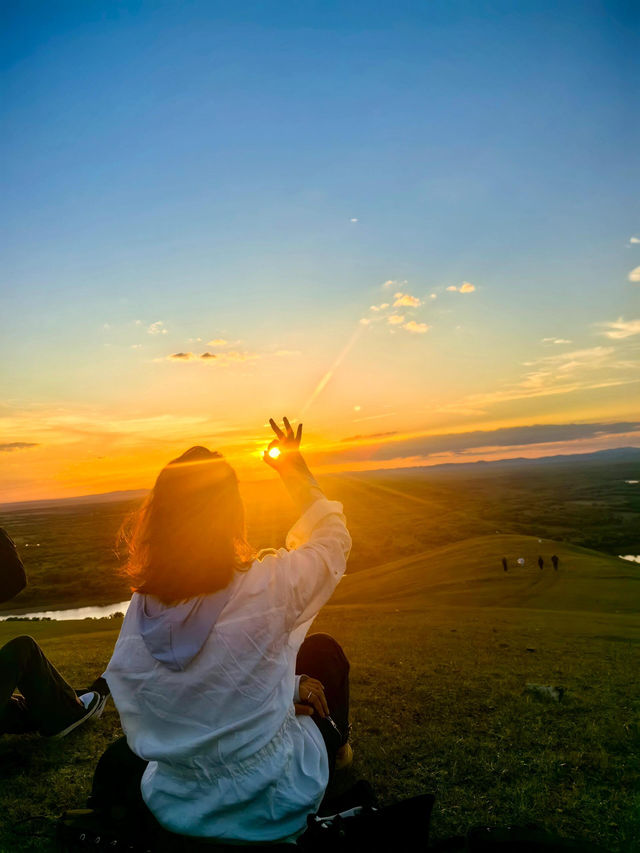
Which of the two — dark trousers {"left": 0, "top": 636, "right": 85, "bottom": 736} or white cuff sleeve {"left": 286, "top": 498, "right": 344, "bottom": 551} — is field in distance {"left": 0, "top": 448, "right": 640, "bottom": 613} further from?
white cuff sleeve {"left": 286, "top": 498, "right": 344, "bottom": 551}

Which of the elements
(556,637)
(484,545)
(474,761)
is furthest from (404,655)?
(484,545)

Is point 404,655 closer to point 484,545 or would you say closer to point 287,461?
point 287,461

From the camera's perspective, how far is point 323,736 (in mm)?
3506

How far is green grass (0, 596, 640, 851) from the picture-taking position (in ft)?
12.3

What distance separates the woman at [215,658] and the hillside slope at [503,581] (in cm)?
1911

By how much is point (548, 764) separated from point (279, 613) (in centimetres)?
313

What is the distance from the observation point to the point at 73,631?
14727 millimetres

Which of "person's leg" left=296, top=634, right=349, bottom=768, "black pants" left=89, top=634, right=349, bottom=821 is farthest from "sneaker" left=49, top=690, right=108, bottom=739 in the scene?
"person's leg" left=296, top=634, right=349, bottom=768

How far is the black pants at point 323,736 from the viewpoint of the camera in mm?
3434

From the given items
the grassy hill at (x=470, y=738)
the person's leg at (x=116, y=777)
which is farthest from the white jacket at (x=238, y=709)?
the grassy hill at (x=470, y=738)

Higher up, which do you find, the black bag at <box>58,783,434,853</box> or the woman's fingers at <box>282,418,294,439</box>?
the woman's fingers at <box>282,418,294,439</box>

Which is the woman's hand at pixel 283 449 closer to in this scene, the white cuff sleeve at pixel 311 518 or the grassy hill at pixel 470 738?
the white cuff sleeve at pixel 311 518

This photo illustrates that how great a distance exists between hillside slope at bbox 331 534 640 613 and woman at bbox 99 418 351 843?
1911cm

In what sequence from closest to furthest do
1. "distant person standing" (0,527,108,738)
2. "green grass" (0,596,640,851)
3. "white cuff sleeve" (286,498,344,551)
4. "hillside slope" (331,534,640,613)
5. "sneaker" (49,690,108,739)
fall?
1. "white cuff sleeve" (286,498,344,551)
2. "green grass" (0,596,640,851)
3. "distant person standing" (0,527,108,738)
4. "sneaker" (49,690,108,739)
5. "hillside slope" (331,534,640,613)
